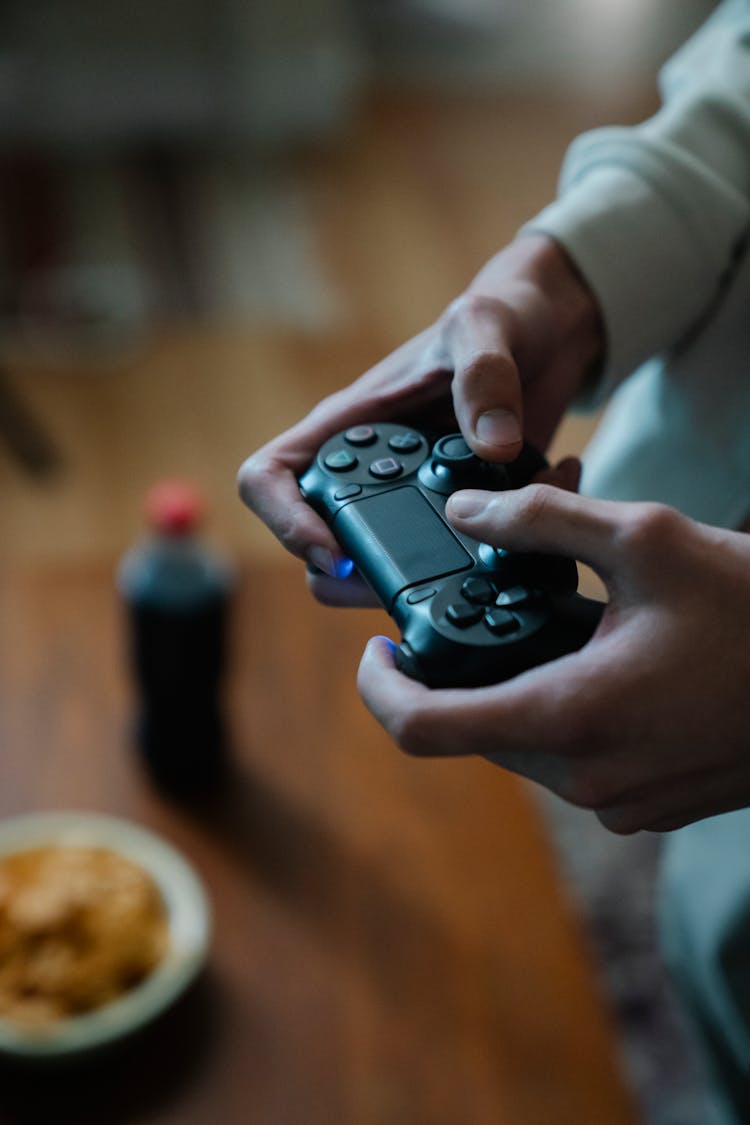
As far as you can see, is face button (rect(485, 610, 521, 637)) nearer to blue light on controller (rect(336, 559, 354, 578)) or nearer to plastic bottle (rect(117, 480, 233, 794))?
blue light on controller (rect(336, 559, 354, 578))

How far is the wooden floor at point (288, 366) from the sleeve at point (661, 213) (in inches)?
3.8

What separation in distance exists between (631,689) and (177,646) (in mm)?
576

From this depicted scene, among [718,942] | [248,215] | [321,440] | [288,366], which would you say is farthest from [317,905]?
[248,215]

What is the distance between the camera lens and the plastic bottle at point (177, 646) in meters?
0.90

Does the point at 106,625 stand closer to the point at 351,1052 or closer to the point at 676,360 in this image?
the point at 351,1052

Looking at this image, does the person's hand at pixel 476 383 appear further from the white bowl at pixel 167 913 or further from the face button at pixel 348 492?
the white bowl at pixel 167 913

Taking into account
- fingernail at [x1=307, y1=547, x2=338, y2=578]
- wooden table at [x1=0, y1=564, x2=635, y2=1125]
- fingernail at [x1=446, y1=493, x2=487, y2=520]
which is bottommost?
wooden table at [x1=0, y1=564, x2=635, y2=1125]

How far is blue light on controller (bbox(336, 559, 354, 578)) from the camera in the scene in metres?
0.46

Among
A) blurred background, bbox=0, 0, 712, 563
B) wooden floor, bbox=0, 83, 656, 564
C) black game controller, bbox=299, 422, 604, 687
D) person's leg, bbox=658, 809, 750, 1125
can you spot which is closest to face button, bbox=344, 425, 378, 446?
black game controller, bbox=299, 422, 604, 687

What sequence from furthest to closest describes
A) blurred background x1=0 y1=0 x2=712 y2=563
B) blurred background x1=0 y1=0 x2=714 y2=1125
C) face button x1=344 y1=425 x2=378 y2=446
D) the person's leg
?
1. blurred background x1=0 y1=0 x2=712 y2=563
2. blurred background x1=0 y1=0 x2=714 y2=1125
3. the person's leg
4. face button x1=344 y1=425 x2=378 y2=446

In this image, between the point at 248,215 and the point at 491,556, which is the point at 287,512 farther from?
the point at 248,215

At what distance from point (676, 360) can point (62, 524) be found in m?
1.19

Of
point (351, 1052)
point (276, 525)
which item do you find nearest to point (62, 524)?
point (351, 1052)

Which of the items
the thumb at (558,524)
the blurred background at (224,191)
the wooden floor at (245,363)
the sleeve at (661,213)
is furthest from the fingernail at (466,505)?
the blurred background at (224,191)
